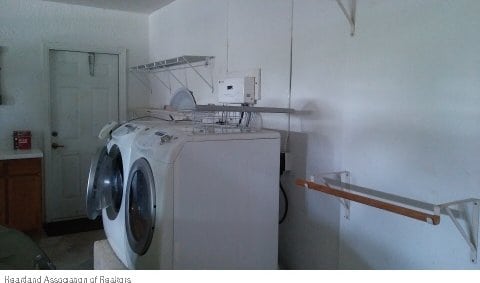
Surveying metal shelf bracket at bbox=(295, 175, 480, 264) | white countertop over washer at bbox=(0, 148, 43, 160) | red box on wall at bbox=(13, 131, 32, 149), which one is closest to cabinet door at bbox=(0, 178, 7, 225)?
white countertop over washer at bbox=(0, 148, 43, 160)

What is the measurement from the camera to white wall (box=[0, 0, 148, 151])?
4039 mm

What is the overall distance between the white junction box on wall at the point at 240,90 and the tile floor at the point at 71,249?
197cm

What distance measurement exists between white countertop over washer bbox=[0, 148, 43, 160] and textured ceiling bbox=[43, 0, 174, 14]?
5.48ft

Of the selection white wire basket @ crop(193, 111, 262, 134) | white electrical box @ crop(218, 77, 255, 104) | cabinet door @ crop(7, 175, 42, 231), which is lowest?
cabinet door @ crop(7, 175, 42, 231)

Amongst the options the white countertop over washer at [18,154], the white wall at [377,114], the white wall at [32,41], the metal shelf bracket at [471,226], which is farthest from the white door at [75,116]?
the metal shelf bracket at [471,226]

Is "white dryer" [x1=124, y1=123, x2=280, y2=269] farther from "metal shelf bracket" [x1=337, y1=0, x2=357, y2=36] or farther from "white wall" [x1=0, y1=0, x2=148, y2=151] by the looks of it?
"white wall" [x1=0, y1=0, x2=148, y2=151]

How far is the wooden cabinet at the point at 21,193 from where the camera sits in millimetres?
3693

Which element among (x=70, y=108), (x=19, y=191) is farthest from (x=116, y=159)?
(x=70, y=108)

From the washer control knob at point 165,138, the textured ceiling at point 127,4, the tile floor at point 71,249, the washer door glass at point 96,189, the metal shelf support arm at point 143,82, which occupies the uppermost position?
the textured ceiling at point 127,4

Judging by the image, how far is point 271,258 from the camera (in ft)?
6.88

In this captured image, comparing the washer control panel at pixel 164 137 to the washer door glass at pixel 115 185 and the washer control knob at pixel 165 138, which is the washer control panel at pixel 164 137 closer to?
the washer control knob at pixel 165 138

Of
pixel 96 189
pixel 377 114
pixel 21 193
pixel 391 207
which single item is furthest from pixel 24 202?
pixel 391 207

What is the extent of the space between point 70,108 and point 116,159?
7.70 ft
